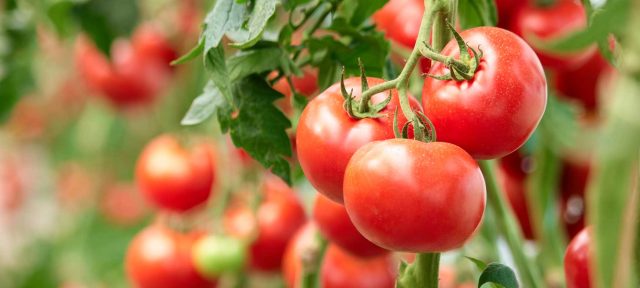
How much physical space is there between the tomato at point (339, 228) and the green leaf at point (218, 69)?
8.0 inches

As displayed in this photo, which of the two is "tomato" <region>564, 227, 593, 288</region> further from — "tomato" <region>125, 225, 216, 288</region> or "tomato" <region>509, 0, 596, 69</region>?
"tomato" <region>125, 225, 216, 288</region>

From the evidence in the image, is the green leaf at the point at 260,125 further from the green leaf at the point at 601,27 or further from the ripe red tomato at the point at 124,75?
the ripe red tomato at the point at 124,75

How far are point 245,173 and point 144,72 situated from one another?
0.37 m

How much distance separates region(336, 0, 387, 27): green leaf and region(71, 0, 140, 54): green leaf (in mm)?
584

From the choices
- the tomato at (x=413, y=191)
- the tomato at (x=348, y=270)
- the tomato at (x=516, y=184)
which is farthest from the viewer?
the tomato at (x=516, y=184)

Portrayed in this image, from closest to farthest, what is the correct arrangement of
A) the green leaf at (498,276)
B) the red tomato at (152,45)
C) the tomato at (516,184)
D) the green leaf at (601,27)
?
the green leaf at (601,27) → the green leaf at (498,276) → the tomato at (516,184) → the red tomato at (152,45)

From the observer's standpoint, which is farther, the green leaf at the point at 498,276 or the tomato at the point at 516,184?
the tomato at the point at 516,184

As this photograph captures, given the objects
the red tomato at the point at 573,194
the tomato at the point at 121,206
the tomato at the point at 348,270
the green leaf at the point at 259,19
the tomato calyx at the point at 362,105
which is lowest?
the tomato at the point at 121,206

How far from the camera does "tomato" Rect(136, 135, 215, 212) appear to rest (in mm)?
1204

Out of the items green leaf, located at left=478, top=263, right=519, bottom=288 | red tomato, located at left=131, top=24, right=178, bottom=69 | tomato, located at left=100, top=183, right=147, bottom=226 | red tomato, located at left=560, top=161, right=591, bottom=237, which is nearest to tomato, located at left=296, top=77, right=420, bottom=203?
green leaf, located at left=478, top=263, right=519, bottom=288

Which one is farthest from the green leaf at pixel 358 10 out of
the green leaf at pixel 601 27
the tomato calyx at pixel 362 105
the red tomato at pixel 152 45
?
the red tomato at pixel 152 45

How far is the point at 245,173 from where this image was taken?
120cm

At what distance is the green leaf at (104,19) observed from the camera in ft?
3.96

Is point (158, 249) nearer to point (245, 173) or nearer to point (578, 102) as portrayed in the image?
point (245, 173)
